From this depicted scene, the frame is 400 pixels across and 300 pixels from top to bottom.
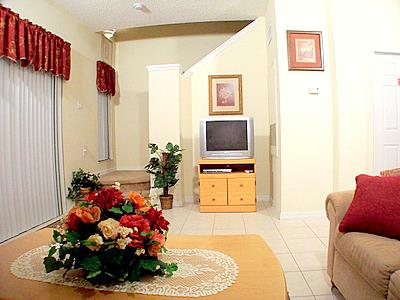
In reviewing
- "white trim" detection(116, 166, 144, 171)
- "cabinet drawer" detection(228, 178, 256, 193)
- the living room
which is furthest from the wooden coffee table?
"white trim" detection(116, 166, 144, 171)

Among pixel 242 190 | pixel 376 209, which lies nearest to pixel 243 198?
pixel 242 190

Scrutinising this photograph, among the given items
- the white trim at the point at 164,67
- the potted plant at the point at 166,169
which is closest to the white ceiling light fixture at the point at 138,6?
the white trim at the point at 164,67

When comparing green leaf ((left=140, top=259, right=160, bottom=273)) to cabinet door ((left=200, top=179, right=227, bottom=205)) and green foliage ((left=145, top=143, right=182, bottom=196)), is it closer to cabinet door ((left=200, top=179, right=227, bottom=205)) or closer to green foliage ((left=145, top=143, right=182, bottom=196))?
cabinet door ((left=200, top=179, right=227, bottom=205))

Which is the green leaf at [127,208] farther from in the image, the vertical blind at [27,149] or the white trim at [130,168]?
the white trim at [130,168]

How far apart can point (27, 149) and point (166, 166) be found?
172 cm

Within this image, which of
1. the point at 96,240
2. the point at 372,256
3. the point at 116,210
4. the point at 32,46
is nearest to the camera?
the point at 96,240

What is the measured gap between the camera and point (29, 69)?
3.37 metres

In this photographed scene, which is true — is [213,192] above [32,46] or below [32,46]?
below

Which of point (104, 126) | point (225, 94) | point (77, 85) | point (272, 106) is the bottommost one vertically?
point (104, 126)

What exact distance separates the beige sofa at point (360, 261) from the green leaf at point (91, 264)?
1.14m

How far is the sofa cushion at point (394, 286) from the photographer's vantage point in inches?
45.9

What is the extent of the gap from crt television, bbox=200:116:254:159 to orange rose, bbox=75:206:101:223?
3082 mm

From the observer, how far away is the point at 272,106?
417cm

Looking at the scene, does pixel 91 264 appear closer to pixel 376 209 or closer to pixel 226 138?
pixel 376 209
